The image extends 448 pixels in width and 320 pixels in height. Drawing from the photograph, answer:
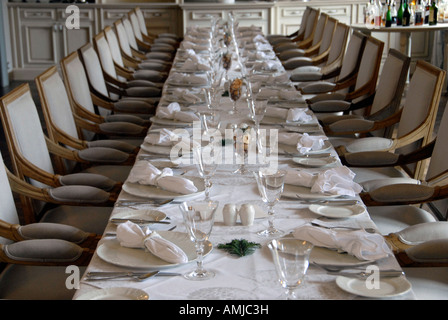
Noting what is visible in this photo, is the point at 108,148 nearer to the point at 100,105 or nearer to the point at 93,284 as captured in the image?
the point at 100,105

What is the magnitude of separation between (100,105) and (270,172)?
2713 millimetres

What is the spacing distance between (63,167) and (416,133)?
5.43 ft

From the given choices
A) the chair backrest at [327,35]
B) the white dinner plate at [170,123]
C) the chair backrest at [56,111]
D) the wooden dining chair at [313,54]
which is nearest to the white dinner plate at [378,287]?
the white dinner plate at [170,123]

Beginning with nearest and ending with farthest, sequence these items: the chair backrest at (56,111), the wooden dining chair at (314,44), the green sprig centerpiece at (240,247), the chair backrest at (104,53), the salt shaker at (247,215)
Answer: the green sprig centerpiece at (240,247) → the salt shaker at (247,215) → the chair backrest at (56,111) → the chair backrest at (104,53) → the wooden dining chair at (314,44)

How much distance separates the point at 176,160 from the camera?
257 centimetres

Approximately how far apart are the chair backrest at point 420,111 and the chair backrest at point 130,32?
3.69 m

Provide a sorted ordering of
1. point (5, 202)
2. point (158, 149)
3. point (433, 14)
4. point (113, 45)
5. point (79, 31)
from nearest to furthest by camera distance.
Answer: point (5, 202) < point (158, 149) < point (113, 45) < point (433, 14) < point (79, 31)

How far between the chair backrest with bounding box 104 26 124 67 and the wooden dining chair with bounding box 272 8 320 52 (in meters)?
1.74

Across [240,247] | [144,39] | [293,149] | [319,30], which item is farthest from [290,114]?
[144,39]

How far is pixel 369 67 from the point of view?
4.48m

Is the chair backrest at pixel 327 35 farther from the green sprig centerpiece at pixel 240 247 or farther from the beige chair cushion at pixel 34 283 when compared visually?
the green sprig centerpiece at pixel 240 247

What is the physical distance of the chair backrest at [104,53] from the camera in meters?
4.85

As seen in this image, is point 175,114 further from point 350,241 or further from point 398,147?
point 350,241

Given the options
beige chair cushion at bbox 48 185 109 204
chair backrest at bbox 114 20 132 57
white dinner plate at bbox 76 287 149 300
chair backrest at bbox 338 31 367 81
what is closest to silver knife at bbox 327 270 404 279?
white dinner plate at bbox 76 287 149 300
